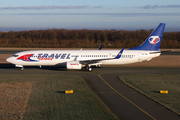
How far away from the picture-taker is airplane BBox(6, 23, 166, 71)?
38.7 metres

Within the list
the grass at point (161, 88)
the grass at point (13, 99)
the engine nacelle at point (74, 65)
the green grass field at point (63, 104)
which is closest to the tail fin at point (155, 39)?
the grass at point (161, 88)

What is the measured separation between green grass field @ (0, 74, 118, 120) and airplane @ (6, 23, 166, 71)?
12631 mm

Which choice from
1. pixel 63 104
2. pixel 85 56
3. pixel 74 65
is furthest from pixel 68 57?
pixel 63 104

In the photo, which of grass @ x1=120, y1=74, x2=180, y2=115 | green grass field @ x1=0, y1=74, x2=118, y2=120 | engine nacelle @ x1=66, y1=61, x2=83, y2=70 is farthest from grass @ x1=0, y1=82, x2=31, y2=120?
grass @ x1=120, y1=74, x2=180, y2=115

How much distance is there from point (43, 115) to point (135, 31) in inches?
5621

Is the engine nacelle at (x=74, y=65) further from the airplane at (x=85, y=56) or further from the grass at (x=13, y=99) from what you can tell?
the grass at (x=13, y=99)

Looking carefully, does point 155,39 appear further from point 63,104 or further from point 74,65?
point 63,104

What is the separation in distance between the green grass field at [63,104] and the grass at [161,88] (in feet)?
18.3

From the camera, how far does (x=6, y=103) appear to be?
1825 cm

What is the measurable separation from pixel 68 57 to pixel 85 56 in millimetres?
3154

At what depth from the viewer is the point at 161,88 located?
24.8 meters

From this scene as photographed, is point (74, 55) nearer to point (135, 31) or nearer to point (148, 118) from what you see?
point (148, 118)

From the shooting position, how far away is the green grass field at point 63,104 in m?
15.3

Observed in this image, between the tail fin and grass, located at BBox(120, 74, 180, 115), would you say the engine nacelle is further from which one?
the tail fin
